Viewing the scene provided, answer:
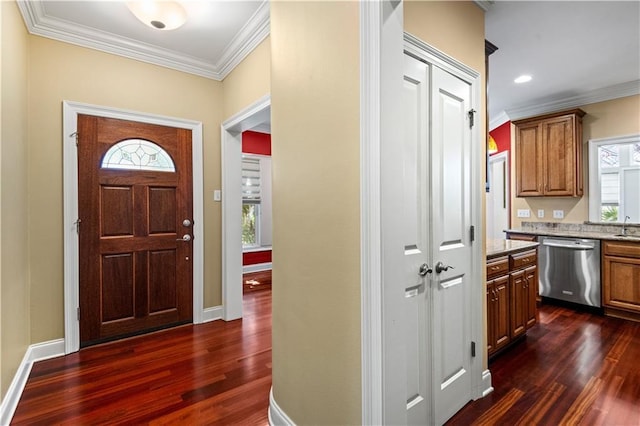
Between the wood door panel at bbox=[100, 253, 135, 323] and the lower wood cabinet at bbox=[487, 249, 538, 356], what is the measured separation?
10.2 feet

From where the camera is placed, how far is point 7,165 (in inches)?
73.2

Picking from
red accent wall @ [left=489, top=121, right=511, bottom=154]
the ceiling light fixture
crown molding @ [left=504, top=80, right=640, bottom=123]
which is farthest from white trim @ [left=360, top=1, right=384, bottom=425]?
red accent wall @ [left=489, top=121, right=511, bottom=154]

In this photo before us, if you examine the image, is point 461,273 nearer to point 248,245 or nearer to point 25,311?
point 25,311

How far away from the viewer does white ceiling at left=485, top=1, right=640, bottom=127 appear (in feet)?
7.64

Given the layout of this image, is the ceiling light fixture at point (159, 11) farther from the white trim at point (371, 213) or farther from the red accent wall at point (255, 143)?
the red accent wall at point (255, 143)

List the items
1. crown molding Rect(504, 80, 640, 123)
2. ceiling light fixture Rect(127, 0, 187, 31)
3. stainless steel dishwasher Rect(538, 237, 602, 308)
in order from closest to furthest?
1. ceiling light fixture Rect(127, 0, 187, 31)
2. stainless steel dishwasher Rect(538, 237, 602, 308)
3. crown molding Rect(504, 80, 640, 123)

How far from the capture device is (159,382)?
2135 mm

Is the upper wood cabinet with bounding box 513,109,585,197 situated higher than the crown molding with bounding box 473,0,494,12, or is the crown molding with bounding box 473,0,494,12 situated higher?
the crown molding with bounding box 473,0,494,12

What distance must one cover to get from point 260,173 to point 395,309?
4.96 meters

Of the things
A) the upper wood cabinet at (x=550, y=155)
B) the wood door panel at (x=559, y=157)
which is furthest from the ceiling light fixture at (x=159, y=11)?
the wood door panel at (x=559, y=157)

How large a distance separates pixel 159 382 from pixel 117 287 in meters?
1.13

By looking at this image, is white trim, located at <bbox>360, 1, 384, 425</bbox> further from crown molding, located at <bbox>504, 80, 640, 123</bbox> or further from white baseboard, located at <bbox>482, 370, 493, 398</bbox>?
crown molding, located at <bbox>504, 80, 640, 123</bbox>

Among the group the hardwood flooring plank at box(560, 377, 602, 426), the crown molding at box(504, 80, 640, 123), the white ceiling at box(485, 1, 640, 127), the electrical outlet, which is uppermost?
the white ceiling at box(485, 1, 640, 127)

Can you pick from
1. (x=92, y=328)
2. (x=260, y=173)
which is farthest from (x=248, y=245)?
(x=92, y=328)
